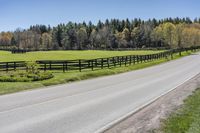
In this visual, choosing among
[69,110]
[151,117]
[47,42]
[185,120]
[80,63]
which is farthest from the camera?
[47,42]

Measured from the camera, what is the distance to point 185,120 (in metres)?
12.0

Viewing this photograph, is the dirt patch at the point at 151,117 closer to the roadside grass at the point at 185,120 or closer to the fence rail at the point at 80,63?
the roadside grass at the point at 185,120

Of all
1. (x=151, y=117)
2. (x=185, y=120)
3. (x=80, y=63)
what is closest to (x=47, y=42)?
(x=80, y=63)

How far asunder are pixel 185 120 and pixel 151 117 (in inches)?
55.0

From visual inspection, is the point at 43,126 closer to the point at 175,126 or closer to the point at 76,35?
the point at 175,126

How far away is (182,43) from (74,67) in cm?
9984

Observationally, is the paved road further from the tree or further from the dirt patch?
the tree

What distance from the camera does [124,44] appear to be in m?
176

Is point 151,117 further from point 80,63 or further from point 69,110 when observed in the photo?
point 80,63

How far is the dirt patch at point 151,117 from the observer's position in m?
11.1

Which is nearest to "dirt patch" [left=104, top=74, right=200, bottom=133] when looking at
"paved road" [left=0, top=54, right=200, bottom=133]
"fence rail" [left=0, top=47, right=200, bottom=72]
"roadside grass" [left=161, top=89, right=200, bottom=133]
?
"roadside grass" [left=161, top=89, right=200, bottom=133]

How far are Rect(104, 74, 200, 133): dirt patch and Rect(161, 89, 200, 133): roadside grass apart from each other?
29 cm

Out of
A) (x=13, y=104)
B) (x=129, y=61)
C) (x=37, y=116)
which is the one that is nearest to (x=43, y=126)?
(x=37, y=116)

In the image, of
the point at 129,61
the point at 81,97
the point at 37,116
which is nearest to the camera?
the point at 37,116
